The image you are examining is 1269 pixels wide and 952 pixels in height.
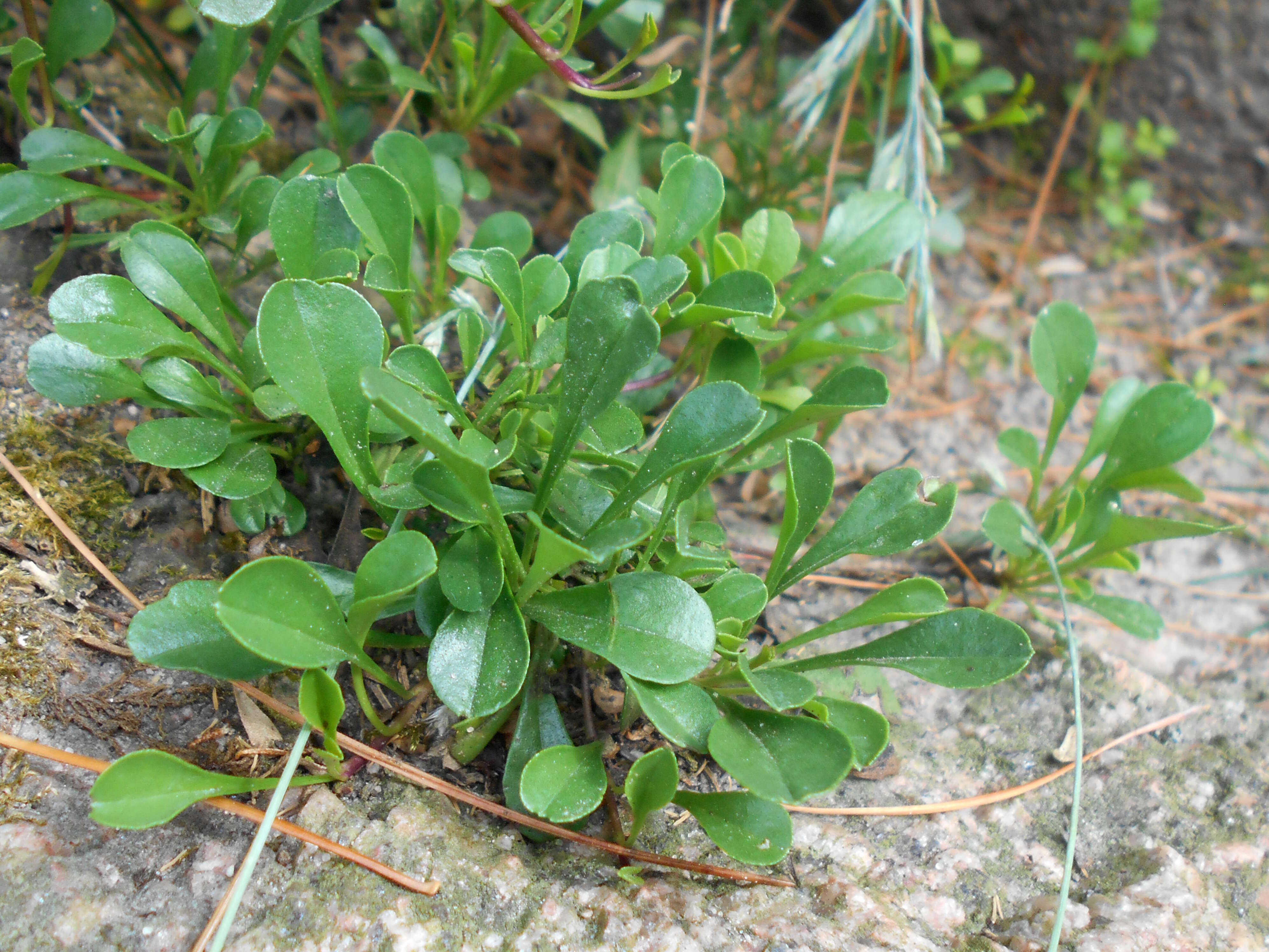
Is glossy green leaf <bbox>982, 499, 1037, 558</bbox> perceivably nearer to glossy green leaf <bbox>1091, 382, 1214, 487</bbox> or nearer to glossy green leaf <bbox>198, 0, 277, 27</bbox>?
glossy green leaf <bbox>1091, 382, 1214, 487</bbox>

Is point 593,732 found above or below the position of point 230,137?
below

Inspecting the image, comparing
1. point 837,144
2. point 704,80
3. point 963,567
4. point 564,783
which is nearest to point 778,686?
point 564,783

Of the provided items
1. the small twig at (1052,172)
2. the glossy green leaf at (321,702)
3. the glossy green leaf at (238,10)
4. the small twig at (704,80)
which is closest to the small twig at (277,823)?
the glossy green leaf at (321,702)

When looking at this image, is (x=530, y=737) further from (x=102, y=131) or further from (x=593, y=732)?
(x=102, y=131)

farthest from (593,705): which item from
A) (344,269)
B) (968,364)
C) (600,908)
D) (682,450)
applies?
(968,364)

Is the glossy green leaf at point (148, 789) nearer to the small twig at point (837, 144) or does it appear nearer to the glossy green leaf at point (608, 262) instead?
the glossy green leaf at point (608, 262)

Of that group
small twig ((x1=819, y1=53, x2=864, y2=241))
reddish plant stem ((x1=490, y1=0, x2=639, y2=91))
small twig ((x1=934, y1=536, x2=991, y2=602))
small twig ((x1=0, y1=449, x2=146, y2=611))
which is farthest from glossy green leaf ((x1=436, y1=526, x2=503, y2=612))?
small twig ((x1=819, y1=53, x2=864, y2=241))
